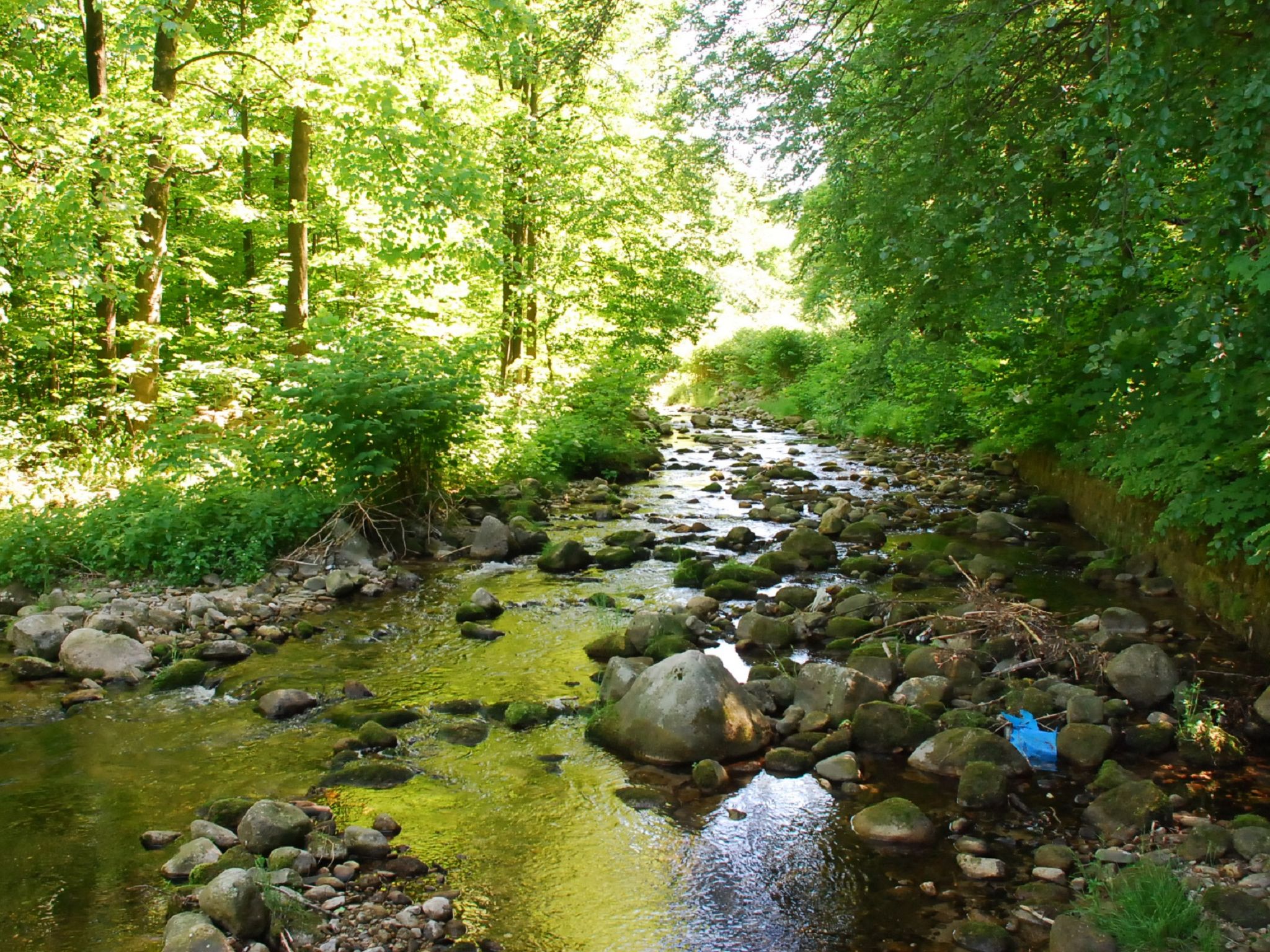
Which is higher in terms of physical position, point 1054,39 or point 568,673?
point 1054,39

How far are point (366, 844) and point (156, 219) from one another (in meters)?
10.1

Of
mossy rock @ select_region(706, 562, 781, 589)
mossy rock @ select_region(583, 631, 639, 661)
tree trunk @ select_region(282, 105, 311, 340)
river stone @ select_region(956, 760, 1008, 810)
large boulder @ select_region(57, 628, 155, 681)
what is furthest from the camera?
tree trunk @ select_region(282, 105, 311, 340)

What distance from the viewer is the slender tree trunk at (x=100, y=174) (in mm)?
9805

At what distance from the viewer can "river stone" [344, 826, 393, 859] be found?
453 cm

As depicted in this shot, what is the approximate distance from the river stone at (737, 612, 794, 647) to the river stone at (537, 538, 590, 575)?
9.63 feet

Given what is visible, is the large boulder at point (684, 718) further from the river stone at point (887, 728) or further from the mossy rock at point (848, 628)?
the mossy rock at point (848, 628)

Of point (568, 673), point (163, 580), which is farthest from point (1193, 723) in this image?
point (163, 580)

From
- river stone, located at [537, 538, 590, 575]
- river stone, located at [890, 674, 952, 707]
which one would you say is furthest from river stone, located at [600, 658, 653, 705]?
river stone, located at [537, 538, 590, 575]

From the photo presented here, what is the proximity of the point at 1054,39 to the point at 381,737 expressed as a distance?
272 inches

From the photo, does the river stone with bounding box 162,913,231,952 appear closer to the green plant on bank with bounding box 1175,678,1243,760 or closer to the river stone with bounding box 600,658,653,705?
the river stone with bounding box 600,658,653,705

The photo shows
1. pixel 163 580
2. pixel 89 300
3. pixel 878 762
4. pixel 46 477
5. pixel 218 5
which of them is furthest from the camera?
pixel 218 5

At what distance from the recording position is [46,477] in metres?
10.1

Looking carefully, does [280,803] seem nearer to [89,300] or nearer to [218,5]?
[89,300]

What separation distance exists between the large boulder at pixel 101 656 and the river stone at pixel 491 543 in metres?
4.35
